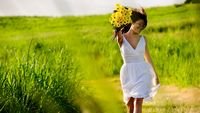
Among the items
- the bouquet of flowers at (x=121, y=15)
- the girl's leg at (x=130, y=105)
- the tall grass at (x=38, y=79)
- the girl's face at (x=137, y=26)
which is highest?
the bouquet of flowers at (x=121, y=15)

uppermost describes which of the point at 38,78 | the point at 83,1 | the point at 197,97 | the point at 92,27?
the point at 83,1

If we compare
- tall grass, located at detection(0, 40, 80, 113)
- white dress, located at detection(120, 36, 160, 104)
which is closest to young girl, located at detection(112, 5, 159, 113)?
white dress, located at detection(120, 36, 160, 104)

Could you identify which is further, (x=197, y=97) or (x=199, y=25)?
(x=197, y=97)

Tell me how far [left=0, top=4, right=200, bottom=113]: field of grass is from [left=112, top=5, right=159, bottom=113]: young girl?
0.06m

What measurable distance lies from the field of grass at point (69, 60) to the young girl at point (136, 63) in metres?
0.06

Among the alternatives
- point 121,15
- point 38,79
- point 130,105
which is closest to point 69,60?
point 38,79

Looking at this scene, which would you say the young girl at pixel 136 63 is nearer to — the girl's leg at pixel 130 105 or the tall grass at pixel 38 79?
the girl's leg at pixel 130 105

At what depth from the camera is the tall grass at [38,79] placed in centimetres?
156

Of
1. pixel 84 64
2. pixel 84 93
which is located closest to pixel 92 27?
pixel 84 93

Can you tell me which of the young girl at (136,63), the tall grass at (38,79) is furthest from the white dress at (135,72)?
the tall grass at (38,79)

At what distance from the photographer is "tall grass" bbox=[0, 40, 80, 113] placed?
156cm

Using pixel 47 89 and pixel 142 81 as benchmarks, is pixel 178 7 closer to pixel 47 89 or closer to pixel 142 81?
pixel 142 81

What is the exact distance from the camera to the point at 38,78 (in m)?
1.62

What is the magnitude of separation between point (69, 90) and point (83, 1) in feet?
1.45
